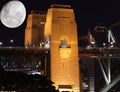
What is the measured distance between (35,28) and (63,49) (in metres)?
14.3

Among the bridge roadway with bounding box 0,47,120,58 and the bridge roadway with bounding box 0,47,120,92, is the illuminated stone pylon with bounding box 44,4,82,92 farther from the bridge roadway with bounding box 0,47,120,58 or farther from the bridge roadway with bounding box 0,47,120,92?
the bridge roadway with bounding box 0,47,120,58

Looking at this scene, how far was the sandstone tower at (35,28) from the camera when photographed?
7038cm

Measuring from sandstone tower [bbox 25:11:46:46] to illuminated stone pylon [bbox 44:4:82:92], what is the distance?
11.4 metres

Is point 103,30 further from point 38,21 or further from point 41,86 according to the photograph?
point 41,86

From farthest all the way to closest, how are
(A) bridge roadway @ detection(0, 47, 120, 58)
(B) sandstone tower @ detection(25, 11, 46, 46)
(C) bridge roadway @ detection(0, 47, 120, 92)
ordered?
(B) sandstone tower @ detection(25, 11, 46, 46) → (A) bridge roadway @ detection(0, 47, 120, 58) → (C) bridge roadway @ detection(0, 47, 120, 92)

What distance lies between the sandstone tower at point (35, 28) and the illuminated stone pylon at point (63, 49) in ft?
37.5

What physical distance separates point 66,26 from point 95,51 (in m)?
6.61

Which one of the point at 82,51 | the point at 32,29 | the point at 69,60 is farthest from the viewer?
the point at 32,29

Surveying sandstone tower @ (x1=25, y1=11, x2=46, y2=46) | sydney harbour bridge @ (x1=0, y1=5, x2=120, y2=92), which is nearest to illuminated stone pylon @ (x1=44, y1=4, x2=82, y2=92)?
sydney harbour bridge @ (x1=0, y1=5, x2=120, y2=92)

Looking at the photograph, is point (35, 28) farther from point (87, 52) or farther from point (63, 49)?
point (63, 49)

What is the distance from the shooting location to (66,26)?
5822cm

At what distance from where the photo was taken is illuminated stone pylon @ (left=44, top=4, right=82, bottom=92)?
2235 inches

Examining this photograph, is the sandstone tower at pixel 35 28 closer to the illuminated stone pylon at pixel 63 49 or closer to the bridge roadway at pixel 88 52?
the bridge roadway at pixel 88 52

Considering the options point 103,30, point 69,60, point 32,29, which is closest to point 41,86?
point 69,60
